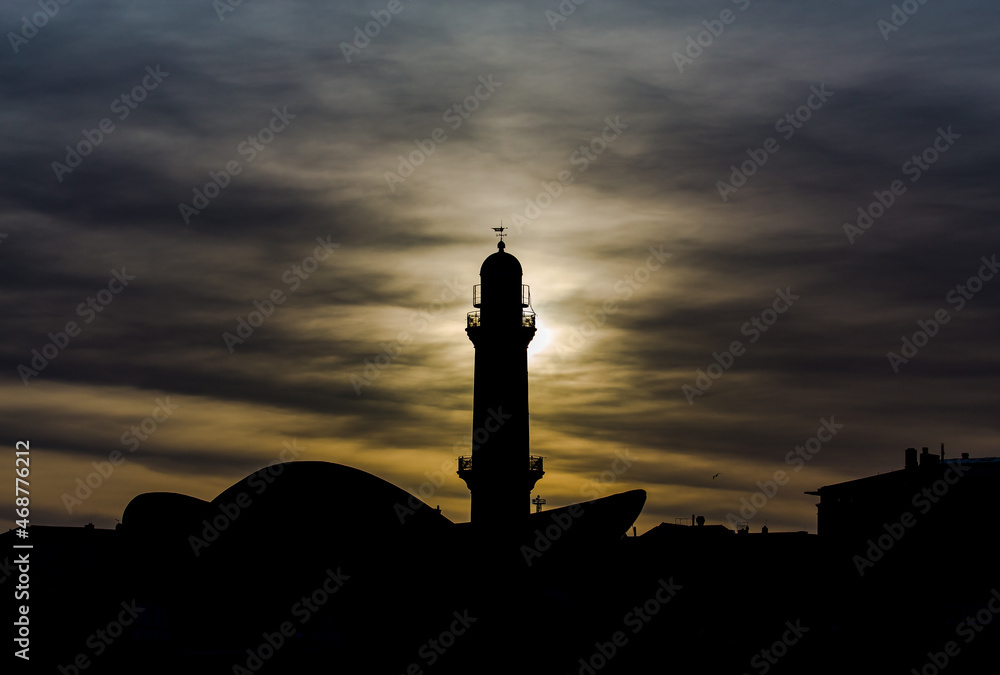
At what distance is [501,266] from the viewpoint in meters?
75.3

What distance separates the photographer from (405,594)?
59562mm

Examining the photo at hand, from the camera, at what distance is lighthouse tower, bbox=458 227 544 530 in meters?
73.3

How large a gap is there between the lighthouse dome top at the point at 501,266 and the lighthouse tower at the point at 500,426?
7.74ft

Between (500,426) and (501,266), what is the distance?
9.80m

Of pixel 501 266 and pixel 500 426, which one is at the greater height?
pixel 501 266

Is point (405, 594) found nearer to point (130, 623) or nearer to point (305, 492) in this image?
point (305, 492)

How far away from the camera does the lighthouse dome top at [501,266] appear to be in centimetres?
7519

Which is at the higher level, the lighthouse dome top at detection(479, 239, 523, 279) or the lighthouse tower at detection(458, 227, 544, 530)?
the lighthouse dome top at detection(479, 239, 523, 279)

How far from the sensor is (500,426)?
73.3m

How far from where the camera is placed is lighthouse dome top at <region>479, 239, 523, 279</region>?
247 feet

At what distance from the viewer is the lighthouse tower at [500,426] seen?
73.3 m

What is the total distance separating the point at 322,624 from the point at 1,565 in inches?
787

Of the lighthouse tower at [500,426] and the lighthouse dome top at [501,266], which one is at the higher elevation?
the lighthouse dome top at [501,266]

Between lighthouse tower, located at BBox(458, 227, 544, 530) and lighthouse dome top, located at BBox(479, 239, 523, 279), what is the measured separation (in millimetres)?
2359
